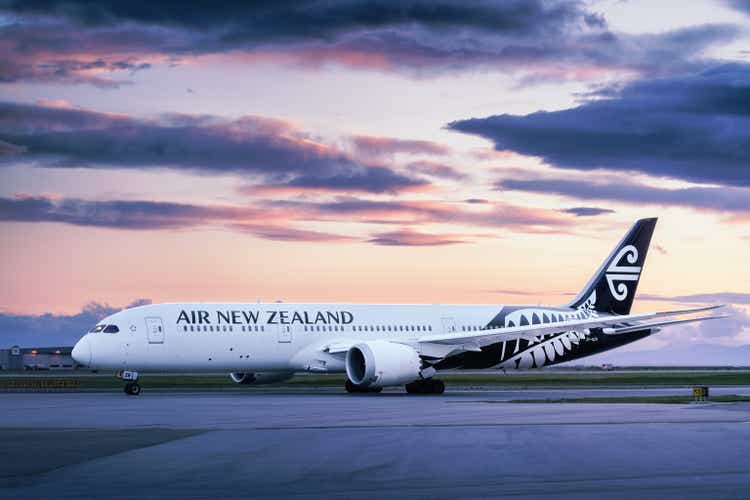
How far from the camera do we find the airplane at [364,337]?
50.6 m

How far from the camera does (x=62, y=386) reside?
215ft

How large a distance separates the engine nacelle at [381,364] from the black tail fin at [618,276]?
1555 centimetres

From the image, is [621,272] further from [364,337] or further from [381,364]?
[381,364]

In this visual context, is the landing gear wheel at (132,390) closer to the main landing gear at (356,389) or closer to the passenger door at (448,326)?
the main landing gear at (356,389)

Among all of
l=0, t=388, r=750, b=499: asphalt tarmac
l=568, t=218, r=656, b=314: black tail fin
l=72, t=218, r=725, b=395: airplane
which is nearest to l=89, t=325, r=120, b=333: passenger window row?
l=72, t=218, r=725, b=395: airplane

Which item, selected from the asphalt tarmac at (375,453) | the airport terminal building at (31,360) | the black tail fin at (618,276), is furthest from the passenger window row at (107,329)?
the airport terminal building at (31,360)

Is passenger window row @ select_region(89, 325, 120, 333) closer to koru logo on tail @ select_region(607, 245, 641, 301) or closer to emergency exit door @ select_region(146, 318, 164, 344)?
emergency exit door @ select_region(146, 318, 164, 344)

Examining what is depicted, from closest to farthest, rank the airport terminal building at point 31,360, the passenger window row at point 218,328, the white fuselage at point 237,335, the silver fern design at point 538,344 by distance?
the white fuselage at point 237,335, the passenger window row at point 218,328, the silver fern design at point 538,344, the airport terminal building at point 31,360

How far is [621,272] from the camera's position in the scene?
64375mm

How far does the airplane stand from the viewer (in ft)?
166

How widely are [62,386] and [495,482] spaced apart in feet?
175

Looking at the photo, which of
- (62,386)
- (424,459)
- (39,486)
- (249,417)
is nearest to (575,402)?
(249,417)

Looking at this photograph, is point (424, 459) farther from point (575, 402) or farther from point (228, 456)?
point (575, 402)

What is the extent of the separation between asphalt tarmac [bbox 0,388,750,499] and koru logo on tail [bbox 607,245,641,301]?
2887 centimetres
